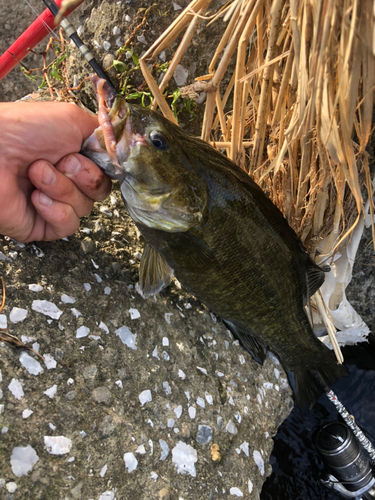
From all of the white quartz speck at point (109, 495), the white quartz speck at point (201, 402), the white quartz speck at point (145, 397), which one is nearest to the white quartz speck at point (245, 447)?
the white quartz speck at point (201, 402)

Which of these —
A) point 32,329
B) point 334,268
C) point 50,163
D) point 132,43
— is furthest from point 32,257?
point 334,268

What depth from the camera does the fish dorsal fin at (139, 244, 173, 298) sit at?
204 cm

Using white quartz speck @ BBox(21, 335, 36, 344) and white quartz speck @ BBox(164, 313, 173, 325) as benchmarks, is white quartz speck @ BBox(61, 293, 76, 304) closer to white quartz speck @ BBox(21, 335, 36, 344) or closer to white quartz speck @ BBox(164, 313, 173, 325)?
white quartz speck @ BBox(21, 335, 36, 344)

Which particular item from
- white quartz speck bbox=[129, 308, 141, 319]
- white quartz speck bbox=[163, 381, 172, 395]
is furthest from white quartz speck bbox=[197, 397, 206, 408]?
white quartz speck bbox=[129, 308, 141, 319]

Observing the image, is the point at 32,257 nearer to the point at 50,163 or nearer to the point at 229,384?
the point at 50,163

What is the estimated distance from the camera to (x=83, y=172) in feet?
5.44

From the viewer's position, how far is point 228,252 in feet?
6.12

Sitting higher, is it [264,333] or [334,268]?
[264,333]

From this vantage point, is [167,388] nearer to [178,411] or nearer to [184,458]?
[178,411]

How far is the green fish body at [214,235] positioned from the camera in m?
1.58

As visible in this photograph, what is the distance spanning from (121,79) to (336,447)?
299cm

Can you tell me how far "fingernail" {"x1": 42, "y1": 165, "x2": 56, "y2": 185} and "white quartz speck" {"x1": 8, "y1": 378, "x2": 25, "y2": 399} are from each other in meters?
0.86

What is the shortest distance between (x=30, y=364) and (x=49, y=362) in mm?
81

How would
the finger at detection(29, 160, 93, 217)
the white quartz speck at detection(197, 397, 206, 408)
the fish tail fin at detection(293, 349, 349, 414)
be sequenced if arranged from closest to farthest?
1. the finger at detection(29, 160, 93, 217)
2. the white quartz speck at detection(197, 397, 206, 408)
3. the fish tail fin at detection(293, 349, 349, 414)
